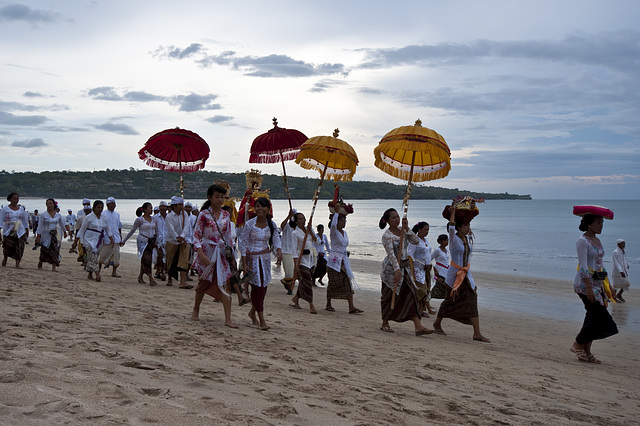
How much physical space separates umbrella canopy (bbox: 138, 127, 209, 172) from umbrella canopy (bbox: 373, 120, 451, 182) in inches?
153

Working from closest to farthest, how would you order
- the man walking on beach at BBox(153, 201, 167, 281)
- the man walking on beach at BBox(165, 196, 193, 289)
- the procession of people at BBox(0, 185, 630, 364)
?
the procession of people at BBox(0, 185, 630, 364)
the man walking on beach at BBox(165, 196, 193, 289)
the man walking on beach at BBox(153, 201, 167, 281)

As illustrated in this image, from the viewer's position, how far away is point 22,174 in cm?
11844

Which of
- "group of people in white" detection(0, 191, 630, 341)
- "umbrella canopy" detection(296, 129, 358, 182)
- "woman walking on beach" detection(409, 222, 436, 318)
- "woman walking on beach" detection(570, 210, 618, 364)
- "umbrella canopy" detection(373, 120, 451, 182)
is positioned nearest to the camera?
"woman walking on beach" detection(570, 210, 618, 364)

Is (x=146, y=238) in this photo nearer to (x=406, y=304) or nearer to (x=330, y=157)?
(x=330, y=157)

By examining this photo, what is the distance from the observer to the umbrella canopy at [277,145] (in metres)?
10.5

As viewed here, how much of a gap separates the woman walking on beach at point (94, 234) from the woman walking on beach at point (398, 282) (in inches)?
256

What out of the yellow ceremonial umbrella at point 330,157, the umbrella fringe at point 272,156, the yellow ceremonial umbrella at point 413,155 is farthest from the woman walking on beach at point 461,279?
the umbrella fringe at point 272,156

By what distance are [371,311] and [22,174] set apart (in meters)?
123

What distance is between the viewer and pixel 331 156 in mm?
9828

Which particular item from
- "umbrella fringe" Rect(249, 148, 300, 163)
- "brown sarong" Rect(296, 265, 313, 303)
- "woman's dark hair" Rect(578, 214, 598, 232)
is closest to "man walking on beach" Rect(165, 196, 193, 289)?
"umbrella fringe" Rect(249, 148, 300, 163)

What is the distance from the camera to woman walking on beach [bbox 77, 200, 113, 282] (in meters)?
12.2

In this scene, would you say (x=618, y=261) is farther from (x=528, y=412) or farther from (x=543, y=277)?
(x=528, y=412)

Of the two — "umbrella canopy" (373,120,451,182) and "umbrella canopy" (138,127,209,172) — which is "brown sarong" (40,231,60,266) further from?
"umbrella canopy" (373,120,451,182)

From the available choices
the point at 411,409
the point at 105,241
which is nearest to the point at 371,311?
the point at 105,241
